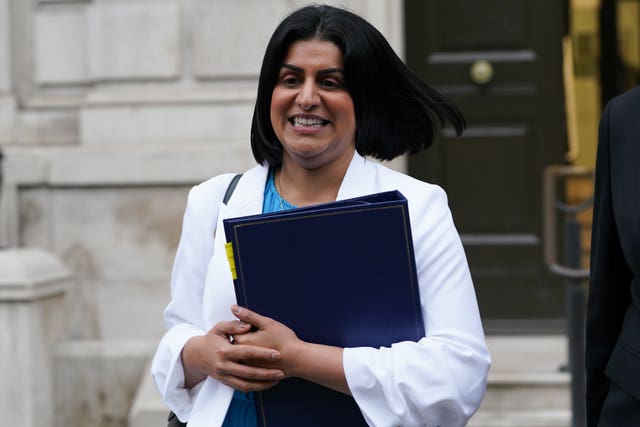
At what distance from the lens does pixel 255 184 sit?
283cm

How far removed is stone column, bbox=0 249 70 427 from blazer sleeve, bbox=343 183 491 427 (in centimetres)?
374

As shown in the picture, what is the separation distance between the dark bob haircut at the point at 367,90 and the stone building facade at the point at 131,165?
3.77 metres

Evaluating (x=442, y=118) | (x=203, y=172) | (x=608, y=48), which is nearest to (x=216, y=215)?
(x=442, y=118)

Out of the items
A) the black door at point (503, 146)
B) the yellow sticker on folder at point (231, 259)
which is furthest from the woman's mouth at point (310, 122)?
the black door at point (503, 146)

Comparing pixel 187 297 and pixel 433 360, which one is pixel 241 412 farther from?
pixel 433 360

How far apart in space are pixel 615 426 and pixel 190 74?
193 inches

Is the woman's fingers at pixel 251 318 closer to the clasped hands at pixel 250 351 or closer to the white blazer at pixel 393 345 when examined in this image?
the clasped hands at pixel 250 351

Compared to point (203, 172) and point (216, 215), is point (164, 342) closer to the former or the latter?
point (216, 215)

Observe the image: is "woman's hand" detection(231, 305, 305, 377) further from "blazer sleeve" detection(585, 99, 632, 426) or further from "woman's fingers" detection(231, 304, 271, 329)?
"blazer sleeve" detection(585, 99, 632, 426)

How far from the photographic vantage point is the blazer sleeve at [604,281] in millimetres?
2383

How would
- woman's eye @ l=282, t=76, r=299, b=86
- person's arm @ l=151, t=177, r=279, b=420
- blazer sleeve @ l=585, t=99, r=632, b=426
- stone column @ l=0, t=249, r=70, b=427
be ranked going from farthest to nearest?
1. stone column @ l=0, t=249, r=70, b=427
2. woman's eye @ l=282, t=76, r=299, b=86
3. person's arm @ l=151, t=177, r=279, b=420
4. blazer sleeve @ l=585, t=99, r=632, b=426

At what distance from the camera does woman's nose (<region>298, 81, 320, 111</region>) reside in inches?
104

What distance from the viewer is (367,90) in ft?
8.89

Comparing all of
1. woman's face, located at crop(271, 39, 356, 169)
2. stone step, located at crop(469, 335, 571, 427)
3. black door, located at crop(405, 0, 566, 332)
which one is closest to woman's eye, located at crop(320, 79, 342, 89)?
woman's face, located at crop(271, 39, 356, 169)
